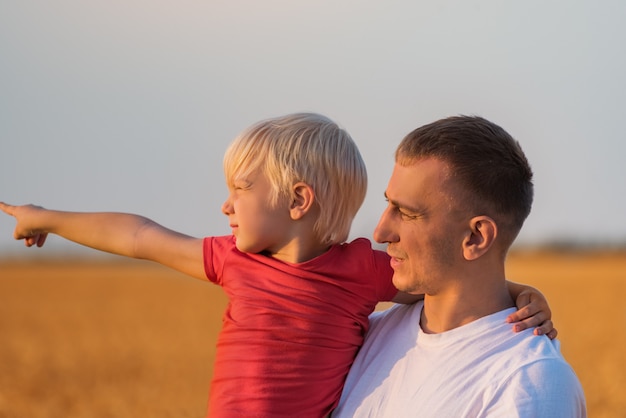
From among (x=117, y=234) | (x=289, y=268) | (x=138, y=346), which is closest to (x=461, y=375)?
(x=289, y=268)

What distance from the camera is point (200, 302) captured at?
107ft

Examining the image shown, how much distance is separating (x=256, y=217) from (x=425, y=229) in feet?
1.95

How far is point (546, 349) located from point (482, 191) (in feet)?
1.79

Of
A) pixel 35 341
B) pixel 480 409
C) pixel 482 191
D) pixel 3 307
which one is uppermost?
pixel 482 191

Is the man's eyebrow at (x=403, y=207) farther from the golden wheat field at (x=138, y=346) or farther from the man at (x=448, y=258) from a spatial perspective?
the golden wheat field at (x=138, y=346)

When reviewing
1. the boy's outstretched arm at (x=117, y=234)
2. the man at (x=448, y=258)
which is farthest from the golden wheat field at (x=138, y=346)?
the man at (x=448, y=258)

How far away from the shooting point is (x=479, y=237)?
338cm

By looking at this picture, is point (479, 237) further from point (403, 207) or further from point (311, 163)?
point (311, 163)

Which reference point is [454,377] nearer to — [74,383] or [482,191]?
[482,191]

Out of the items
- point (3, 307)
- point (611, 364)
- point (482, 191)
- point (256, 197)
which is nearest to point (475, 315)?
point (482, 191)

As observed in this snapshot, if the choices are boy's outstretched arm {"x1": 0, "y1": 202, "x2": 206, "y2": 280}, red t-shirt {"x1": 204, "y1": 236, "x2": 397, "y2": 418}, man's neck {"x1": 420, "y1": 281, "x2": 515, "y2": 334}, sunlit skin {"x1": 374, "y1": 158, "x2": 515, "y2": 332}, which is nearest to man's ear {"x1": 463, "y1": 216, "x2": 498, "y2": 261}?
sunlit skin {"x1": 374, "y1": 158, "x2": 515, "y2": 332}

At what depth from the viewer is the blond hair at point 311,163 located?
11.7 ft

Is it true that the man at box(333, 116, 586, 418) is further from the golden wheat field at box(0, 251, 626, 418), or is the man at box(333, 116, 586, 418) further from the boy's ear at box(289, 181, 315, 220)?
the golden wheat field at box(0, 251, 626, 418)

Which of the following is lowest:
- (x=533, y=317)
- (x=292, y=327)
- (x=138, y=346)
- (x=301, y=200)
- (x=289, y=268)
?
(x=138, y=346)
